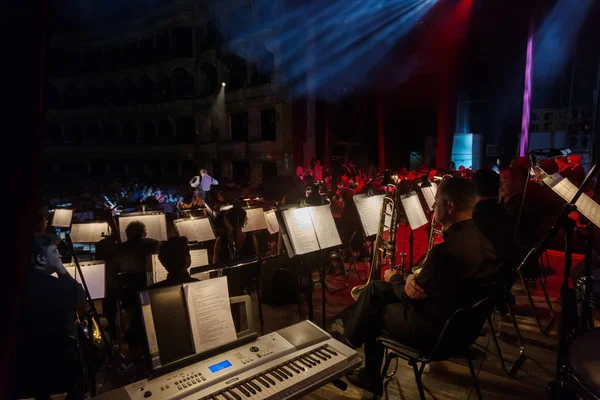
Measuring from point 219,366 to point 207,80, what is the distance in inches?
1102

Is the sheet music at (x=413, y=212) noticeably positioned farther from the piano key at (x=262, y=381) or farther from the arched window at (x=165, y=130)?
the arched window at (x=165, y=130)

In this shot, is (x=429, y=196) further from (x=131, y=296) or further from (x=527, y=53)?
(x=527, y=53)

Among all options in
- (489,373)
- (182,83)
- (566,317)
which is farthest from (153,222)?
(182,83)

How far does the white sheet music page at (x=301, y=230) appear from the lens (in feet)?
12.7

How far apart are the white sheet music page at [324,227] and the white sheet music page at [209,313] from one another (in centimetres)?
180

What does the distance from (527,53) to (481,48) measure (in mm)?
3974

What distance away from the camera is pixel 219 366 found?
92.3 inches

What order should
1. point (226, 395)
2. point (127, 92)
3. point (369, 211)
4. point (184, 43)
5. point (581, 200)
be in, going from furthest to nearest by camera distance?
1. point (127, 92)
2. point (184, 43)
3. point (369, 211)
4. point (581, 200)
5. point (226, 395)

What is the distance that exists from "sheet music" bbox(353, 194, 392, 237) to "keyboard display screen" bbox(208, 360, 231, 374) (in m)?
2.28

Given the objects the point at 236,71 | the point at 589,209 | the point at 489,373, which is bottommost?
the point at 489,373

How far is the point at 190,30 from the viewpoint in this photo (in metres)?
27.7

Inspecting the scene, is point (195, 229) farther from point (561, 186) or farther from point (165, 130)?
point (165, 130)

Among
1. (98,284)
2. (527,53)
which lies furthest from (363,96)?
(98,284)

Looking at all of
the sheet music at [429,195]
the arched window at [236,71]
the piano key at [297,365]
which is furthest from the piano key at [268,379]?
the arched window at [236,71]
